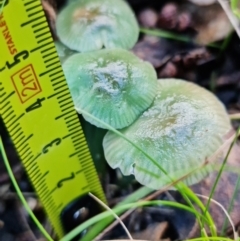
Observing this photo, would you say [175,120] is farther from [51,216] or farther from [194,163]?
[51,216]

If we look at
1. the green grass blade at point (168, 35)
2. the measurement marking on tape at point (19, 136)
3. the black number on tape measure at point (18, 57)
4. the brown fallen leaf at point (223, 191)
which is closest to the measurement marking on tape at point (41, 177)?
the measurement marking on tape at point (19, 136)

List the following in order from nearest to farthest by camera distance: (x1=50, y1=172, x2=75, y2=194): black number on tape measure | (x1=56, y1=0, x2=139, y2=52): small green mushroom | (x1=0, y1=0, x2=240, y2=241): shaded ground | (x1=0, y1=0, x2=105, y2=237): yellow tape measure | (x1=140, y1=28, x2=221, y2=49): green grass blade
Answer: (x1=0, y1=0, x2=105, y2=237): yellow tape measure → (x1=50, y1=172, x2=75, y2=194): black number on tape measure → (x1=0, y1=0, x2=240, y2=241): shaded ground → (x1=56, y1=0, x2=139, y2=52): small green mushroom → (x1=140, y1=28, x2=221, y2=49): green grass blade

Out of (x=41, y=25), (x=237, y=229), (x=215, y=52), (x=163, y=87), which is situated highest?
(x=41, y=25)

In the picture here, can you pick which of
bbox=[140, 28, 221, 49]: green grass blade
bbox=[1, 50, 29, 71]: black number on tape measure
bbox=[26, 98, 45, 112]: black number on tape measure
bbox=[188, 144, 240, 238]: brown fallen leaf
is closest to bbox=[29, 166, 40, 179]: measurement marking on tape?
bbox=[26, 98, 45, 112]: black number on tape measure

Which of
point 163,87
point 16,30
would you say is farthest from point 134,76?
point 16,30

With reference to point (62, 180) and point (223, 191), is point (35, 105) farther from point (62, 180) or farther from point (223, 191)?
point (223, 191)

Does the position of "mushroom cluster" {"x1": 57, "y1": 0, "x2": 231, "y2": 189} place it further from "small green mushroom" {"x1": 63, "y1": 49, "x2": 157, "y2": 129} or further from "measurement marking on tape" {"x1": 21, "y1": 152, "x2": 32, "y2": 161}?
"measurement marking on tape" {"x1": 21, "y1": 152, "x2": 32, "y2": 161}

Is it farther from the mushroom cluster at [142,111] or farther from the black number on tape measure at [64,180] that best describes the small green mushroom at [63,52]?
the black number on tape measure at [64,180]
